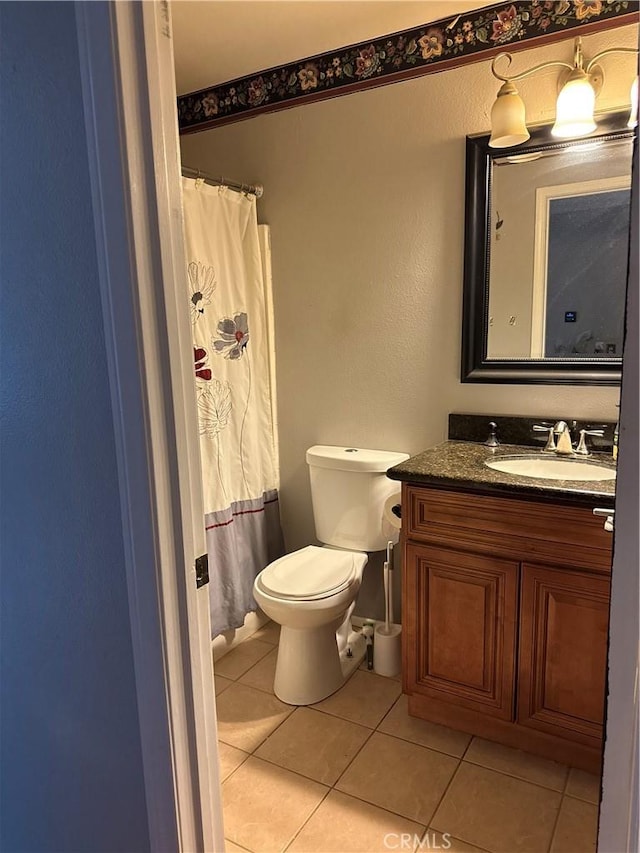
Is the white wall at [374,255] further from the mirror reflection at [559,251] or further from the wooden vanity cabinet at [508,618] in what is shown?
the wooden vanity cabinet at [508,618]

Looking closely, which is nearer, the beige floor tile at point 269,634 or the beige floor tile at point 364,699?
the beige floor tile at point 364,699

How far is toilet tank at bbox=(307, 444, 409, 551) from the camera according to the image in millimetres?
2275

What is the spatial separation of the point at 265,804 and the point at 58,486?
1.20 meters

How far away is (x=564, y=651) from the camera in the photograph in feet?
5.41

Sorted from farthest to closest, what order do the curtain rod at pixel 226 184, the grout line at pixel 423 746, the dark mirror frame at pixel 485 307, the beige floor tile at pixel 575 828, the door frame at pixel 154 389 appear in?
the curtain rod at pixel 226 184, the dark mirror frame at pixel 485 307, the grout line at pixel 423 746, the beige floor tile at pixel 575 828, the door frame at pixel 154 389

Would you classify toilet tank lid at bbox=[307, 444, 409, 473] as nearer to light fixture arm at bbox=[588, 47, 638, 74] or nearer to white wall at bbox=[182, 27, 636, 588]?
white wall at bbox=[182, 27, 636, 588]

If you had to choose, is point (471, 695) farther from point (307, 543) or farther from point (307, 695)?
point (307, 543)

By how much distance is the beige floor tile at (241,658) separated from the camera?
234 centimetres

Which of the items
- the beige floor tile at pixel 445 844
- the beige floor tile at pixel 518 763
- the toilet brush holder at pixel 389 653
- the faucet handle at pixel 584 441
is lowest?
the beige floor tile at pixel 445 844

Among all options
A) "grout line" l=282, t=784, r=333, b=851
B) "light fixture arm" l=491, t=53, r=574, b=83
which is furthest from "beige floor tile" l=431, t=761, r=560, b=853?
"light fixture arm" l=491, t=53, r=574, b=83

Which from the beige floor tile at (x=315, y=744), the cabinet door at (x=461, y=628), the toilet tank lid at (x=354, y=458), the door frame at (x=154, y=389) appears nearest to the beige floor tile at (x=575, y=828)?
the cabinet door at (x=461, y=628)

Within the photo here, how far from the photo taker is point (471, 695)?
5.98 ft

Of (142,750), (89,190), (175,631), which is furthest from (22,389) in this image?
(142,750)

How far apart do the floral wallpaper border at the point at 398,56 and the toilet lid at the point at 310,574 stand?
71.1 inches
